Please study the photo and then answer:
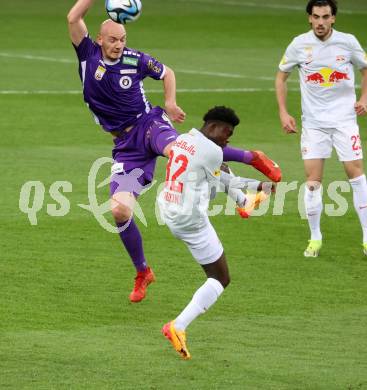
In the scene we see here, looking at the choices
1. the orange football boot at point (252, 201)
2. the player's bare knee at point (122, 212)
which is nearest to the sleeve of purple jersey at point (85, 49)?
the player's bare knee at point (122, 212)

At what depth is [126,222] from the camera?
11.3 metres

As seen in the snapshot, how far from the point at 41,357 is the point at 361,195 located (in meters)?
4.75

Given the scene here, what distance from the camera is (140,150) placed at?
37.7 feet

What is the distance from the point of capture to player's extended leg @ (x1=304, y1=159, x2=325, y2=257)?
1276 cm

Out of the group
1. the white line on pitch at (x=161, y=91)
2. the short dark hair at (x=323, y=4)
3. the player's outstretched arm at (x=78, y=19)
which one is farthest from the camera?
the white line on pitch at (x=161, y=91)

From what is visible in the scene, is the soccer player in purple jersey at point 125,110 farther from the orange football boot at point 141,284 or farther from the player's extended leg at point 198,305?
the player's extended leg at point 198,305

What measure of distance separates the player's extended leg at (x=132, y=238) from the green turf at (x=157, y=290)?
168 millimetres

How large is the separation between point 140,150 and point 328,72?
7.78ft

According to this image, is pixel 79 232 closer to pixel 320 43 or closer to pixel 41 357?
pixel 320 43

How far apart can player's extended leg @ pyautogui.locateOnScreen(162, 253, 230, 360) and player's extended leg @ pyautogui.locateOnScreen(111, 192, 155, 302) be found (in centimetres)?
168

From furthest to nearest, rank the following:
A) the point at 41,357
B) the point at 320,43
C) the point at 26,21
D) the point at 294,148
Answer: the point at 26,21 < the point at 294,148 < the point at 320,43 < the point at 41,357

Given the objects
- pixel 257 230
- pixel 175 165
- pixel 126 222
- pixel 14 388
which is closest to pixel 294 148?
pixel 257 230

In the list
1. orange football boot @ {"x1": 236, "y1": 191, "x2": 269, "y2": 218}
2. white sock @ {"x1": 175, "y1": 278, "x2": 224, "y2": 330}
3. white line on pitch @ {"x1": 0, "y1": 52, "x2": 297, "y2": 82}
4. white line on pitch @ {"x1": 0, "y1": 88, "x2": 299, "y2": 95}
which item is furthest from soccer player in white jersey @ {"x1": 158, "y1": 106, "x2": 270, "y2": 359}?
white line on pitch @ {"x1": 0, "y1": 52, "x2": 297, "y2": 82}

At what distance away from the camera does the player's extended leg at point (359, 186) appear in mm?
12766
